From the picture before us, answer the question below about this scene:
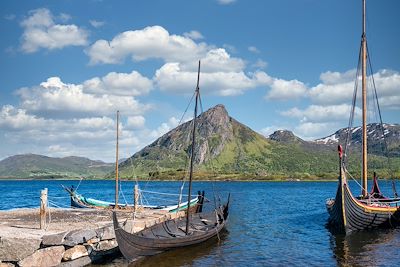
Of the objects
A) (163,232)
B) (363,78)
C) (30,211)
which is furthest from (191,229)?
(363,78)

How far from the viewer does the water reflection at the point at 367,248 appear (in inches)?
1006

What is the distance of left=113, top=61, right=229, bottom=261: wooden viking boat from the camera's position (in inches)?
916

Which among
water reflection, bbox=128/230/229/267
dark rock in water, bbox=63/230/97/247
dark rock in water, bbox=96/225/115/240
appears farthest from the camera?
water reflection, bbox=128/230/229/267

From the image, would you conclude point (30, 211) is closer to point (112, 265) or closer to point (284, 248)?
point (112, 265)

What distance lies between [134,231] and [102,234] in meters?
3.26

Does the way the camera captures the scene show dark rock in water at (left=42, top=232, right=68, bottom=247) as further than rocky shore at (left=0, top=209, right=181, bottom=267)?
Yes

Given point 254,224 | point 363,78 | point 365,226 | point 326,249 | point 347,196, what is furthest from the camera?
point 254,224

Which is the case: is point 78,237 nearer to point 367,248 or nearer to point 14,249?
point 14,249

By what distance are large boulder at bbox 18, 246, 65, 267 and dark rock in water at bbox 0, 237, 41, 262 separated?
0.26 meters

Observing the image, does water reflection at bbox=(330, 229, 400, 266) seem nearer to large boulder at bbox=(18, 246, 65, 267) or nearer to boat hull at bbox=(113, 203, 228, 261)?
boat hull at bbox=(113, 203, 228, 261)

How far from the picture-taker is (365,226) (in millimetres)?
35062

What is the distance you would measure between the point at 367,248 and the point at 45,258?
21634 millimetres

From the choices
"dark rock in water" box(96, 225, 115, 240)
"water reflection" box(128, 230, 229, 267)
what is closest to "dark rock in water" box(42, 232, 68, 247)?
"dark rock in water" box(96, 225, 115, 240)

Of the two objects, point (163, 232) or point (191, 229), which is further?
point (191, 229)
